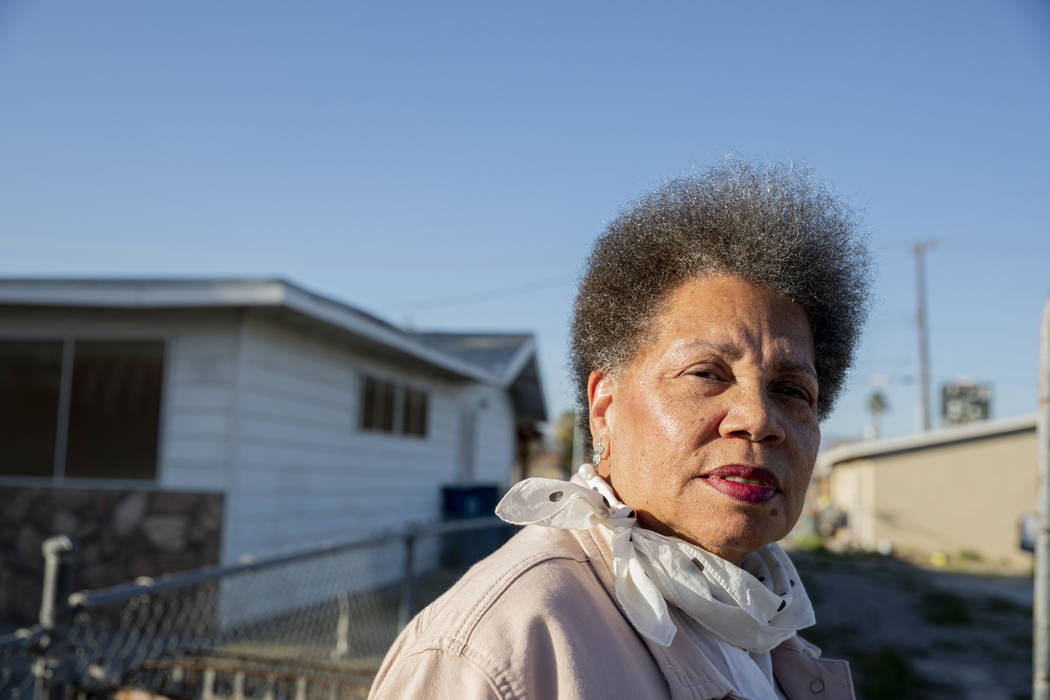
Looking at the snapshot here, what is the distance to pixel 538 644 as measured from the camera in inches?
49.4

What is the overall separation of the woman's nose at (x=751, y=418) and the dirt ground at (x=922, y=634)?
6.27 meters

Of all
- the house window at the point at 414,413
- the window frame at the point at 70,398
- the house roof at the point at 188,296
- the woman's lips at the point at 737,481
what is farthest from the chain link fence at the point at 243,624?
the house roof at the point at 188,296

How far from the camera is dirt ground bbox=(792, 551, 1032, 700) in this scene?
741cm

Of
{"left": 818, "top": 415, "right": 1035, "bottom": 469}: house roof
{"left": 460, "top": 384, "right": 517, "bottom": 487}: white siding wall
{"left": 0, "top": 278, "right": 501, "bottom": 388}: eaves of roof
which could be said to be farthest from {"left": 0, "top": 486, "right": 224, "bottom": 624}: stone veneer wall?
{"left": 818, "top": 415, "right": 1035, "bottom": 469}: house roof

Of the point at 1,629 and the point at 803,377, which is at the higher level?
the point at 803,377

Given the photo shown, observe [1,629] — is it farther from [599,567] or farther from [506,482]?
[506,482]

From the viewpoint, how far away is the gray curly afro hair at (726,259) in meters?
1.79

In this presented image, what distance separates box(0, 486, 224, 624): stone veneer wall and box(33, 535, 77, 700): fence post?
5.08m

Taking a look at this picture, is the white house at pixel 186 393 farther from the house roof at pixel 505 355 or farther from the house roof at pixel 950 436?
the house roof at pixel 950 436

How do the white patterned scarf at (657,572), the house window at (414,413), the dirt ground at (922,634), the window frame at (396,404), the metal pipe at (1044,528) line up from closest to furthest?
the white patterned scarf at (657,572), the metal pipe at (1044,528), the dirt ground at (922,634), the window frame at (396,404), the house window at (414,413)

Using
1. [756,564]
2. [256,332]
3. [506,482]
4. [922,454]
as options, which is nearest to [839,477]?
[922,454]

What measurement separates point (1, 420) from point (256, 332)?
2.69 metres

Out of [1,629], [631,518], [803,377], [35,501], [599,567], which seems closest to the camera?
[599,567]

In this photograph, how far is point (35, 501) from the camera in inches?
321
